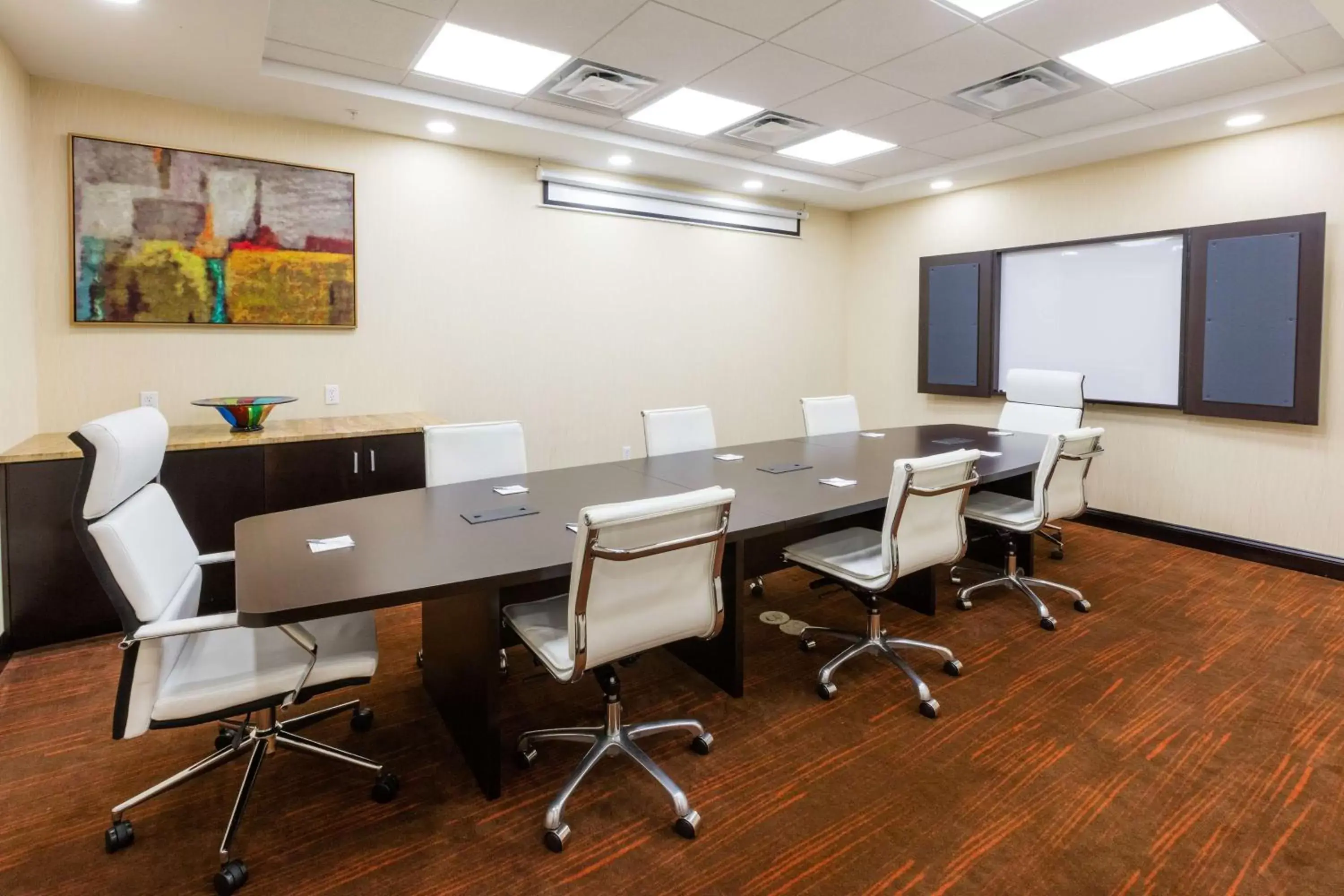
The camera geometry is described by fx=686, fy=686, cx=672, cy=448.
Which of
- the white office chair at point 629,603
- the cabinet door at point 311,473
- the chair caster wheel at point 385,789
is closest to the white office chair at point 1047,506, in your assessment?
the white office chair at point 629,603

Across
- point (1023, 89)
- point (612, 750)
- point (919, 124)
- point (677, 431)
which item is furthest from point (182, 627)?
point (919, 124)

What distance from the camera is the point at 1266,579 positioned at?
13.3 ft

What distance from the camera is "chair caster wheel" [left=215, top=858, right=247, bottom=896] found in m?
1.69

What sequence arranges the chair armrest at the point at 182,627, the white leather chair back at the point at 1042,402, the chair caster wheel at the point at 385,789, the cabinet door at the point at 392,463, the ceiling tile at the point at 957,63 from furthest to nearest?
1. the white leather chair back at the point at 1042,402
2. the cabinet door at the point at 392,463
3. the ceiling tile at the point at 957,63
4. the chair caster wheel at the point at 385,789
5. the chair armrest at the point at 182,627

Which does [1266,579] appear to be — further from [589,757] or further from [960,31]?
[589,757]

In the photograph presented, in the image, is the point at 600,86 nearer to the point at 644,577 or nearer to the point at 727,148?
the point at 727,148

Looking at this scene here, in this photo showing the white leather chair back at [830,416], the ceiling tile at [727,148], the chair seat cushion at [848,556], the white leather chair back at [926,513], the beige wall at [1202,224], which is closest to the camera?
the white leather chair back at [926,513]

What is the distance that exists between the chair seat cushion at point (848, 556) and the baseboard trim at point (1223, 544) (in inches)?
118

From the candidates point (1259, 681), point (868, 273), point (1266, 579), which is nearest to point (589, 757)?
point (1259, 681)

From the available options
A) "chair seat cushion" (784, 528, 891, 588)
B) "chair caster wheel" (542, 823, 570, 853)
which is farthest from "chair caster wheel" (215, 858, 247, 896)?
"chair seat cushion" (784, 528, 891, 588)

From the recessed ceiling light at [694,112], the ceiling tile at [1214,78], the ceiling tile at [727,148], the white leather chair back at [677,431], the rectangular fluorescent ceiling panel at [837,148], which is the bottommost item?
the white leather chair back at [677,431]

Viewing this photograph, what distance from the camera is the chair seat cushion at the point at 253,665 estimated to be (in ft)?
5.74

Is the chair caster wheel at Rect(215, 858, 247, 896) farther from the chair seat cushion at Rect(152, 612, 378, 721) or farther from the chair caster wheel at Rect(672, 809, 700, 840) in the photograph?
the chair caster wheel at Rect(672, 809, 700, 840)

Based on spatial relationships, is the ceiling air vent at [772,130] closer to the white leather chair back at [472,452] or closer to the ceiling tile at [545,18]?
the ceiling tile at [545,18]
